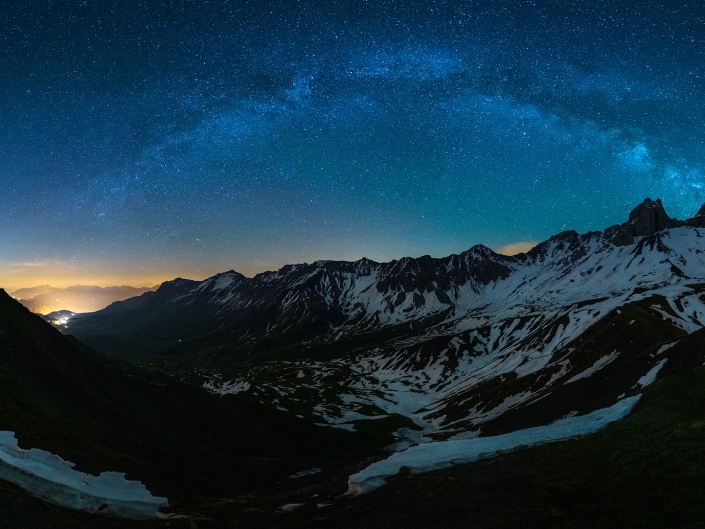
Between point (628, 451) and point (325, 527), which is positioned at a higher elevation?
point (628, 451)

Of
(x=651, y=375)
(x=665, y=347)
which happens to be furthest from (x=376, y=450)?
(x=665, y=347)

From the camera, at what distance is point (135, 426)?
5941 cm

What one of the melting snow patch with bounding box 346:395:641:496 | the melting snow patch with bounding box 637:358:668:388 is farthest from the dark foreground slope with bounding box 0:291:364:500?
the melting snow patch with bounding box 637:358:668:388

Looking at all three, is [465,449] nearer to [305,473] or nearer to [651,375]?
[305,473]

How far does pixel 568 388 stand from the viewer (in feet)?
319

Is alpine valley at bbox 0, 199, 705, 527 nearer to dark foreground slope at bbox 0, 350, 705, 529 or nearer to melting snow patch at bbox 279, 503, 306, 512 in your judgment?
dark foreground slope at bbox 0, 350, 705, 529

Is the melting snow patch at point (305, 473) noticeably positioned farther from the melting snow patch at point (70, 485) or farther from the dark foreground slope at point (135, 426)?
the melting snow patch at point (70, 485)

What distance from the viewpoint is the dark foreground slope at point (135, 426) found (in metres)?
40.6

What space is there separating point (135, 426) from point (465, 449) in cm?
4788

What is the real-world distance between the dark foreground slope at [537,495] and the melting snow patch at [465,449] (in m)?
2.05

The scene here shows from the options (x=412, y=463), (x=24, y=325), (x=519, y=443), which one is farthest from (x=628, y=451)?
(x=24, y=325)

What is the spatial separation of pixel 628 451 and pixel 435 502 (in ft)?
48.3

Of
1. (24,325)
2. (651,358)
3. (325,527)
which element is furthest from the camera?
(651,358)

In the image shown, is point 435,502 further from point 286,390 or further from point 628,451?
point 286,390
